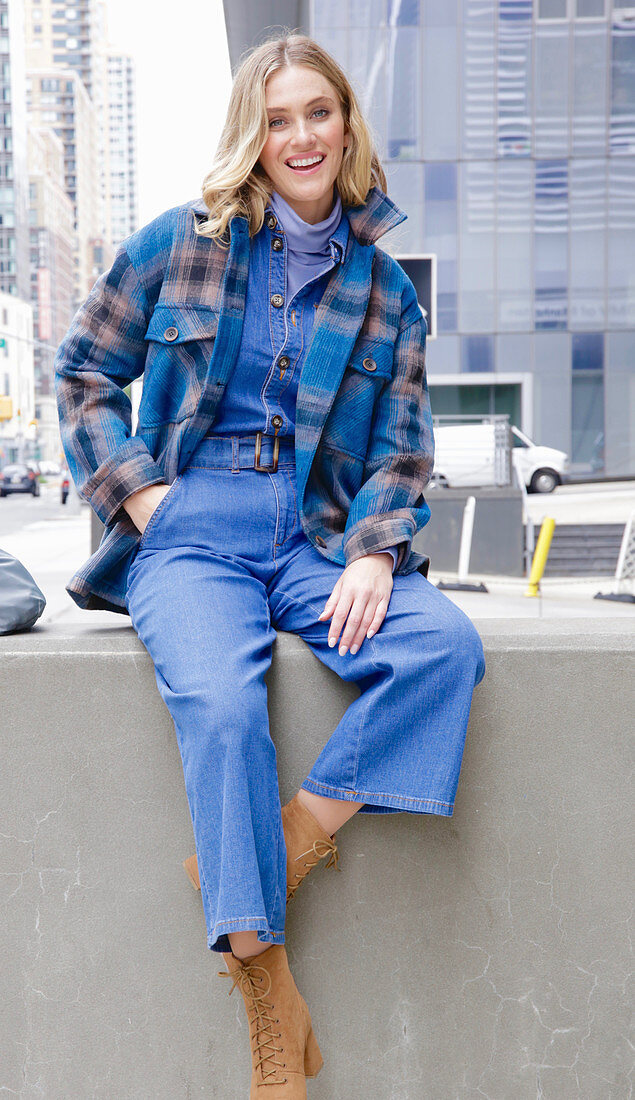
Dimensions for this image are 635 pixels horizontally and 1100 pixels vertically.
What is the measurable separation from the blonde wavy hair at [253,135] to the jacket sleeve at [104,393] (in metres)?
0.22

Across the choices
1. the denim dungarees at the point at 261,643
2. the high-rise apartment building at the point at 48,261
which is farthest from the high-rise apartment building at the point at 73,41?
the denim dungarees at the point at 261,643

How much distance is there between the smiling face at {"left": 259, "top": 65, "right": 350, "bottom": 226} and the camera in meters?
2.10

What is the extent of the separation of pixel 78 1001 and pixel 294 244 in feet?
5.30

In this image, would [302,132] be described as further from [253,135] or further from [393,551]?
[393,551]

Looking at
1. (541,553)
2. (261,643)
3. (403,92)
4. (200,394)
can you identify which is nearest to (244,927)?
(261,643)

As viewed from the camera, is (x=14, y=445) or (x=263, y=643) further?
(x=14, y=445)

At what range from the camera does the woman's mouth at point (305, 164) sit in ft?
7.01

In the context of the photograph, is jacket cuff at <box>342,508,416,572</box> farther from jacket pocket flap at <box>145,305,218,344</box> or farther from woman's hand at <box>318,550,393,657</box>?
jacket pocket flap at <box>145,305,218,344</box>

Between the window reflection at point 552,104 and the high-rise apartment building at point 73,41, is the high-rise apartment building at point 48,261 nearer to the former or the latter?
the high-rise apartment building at point 73,41

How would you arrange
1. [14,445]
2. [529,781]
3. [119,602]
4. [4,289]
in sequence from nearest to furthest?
[529,781], [119,602], [14,445], [4,289]

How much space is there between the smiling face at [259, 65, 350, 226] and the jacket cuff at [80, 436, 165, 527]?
65 cm

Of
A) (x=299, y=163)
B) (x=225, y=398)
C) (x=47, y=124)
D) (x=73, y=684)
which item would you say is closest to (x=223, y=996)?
(x=73, y=684)

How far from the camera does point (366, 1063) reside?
6.56 feet

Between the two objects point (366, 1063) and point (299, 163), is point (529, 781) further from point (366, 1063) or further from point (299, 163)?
point (299, 163)
